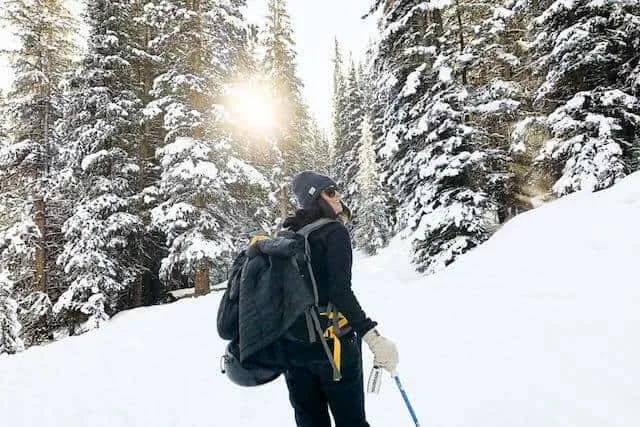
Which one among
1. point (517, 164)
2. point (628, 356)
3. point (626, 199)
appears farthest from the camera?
point (517, 164)

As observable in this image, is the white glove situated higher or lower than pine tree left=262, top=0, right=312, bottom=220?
lower

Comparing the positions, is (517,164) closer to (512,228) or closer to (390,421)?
(512,228)

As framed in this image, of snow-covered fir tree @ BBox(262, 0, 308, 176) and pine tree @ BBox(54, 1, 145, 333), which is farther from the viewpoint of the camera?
snow-covered fir tree @ BBox(262, 0, 308, 176)

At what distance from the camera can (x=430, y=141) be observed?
13.8 meters

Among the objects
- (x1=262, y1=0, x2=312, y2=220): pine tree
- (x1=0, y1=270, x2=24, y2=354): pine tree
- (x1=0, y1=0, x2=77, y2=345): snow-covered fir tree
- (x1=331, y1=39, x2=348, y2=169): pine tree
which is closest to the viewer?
(x1=0, y1=270, x2=24, y2=354): pine tree

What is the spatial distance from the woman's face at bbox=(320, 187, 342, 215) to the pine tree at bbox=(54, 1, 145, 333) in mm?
15834

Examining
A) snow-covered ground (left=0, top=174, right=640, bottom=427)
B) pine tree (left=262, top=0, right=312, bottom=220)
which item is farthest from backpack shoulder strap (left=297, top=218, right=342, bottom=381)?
pine tree (left=262, top=0, right=312, bottom=220)

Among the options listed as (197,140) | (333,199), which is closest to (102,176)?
(197,140)

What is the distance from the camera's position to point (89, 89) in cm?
1773

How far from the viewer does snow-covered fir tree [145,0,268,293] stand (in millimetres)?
15758

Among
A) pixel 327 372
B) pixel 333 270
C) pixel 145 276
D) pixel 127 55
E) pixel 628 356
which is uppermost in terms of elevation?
pixel 127 55

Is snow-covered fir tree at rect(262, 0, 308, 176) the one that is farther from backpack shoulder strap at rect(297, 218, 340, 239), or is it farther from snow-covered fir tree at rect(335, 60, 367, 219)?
backpack shoulder strap at rect(297, 218, 340, 239)

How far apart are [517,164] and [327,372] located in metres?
15.3

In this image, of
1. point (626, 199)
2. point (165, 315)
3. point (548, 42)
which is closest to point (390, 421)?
point (626, 199)
